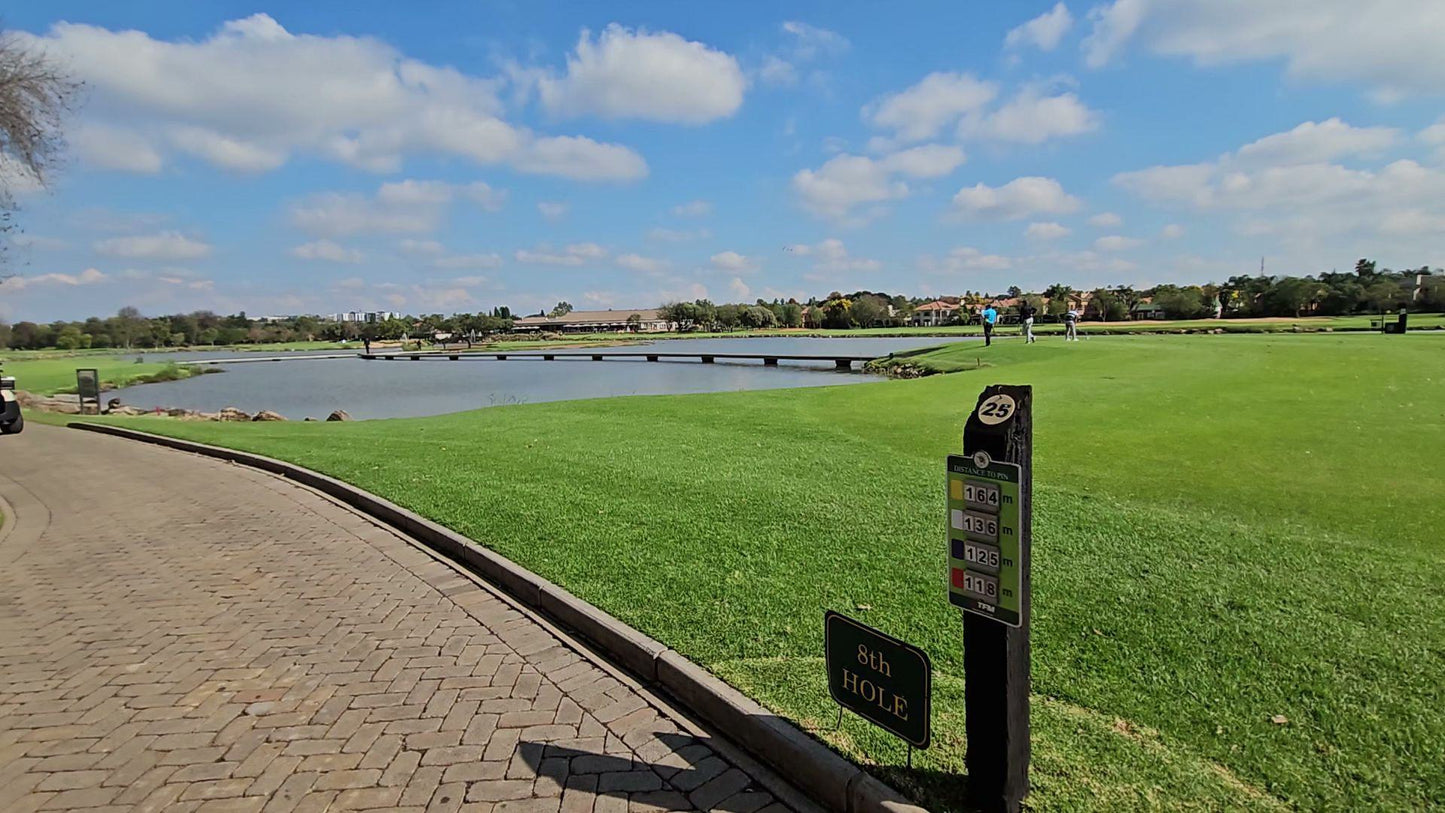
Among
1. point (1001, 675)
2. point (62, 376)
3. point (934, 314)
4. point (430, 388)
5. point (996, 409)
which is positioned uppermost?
point (934, 314)

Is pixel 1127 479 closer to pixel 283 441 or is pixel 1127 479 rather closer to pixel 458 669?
pixel 458 669

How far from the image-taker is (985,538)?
265cm

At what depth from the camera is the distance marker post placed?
8.44 ft

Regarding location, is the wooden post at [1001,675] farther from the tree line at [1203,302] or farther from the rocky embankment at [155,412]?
the tree line at [1203,302]

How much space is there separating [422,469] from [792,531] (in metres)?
5.94

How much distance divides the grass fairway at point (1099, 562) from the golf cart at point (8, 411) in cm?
963

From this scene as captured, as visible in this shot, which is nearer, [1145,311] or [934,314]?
[1145,311]

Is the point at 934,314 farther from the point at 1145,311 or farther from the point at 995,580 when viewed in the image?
the point at 995,580

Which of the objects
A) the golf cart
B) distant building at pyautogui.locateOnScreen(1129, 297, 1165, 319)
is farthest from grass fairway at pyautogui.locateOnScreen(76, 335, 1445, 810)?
distant building at pyautogui.locateOnScreen(1129, 297, 1165, 319)

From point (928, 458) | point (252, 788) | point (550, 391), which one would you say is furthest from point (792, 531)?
point (550, 391)

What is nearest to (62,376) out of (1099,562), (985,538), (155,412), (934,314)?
(155,412)

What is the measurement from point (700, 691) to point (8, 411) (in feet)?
68.0

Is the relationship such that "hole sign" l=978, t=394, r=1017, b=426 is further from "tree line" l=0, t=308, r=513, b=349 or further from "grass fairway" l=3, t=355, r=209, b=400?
"tree line" l=0, t=308, r=513, b=349

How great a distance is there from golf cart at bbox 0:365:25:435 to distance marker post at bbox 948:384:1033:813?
21731 millimetres
